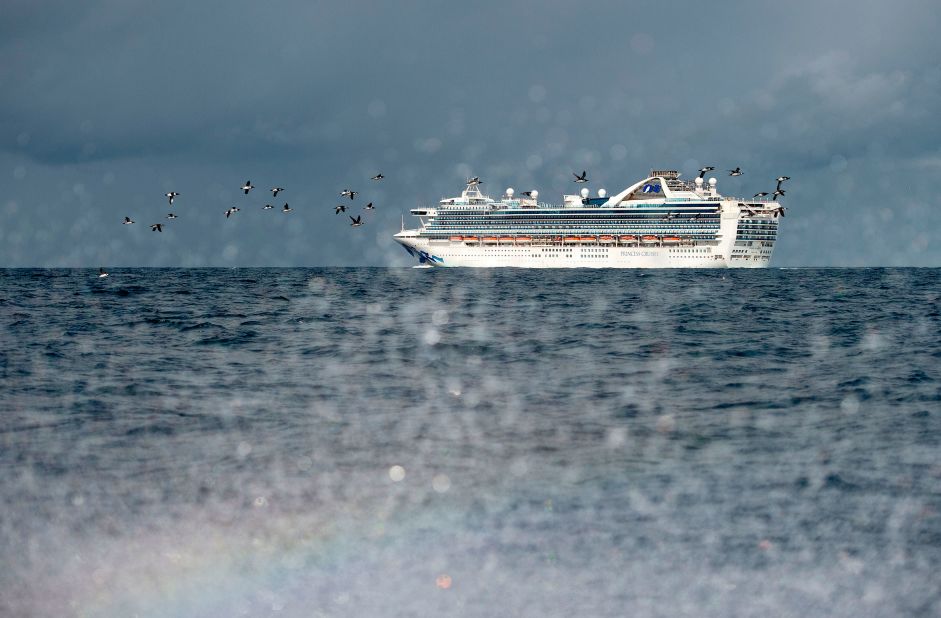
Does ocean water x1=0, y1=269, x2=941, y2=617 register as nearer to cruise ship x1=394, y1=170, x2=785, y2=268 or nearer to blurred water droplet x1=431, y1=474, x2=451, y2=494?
blurred water droplet x1=431, y1=474, x2=451, y2=494

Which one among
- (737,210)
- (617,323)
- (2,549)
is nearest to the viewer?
(2,549)

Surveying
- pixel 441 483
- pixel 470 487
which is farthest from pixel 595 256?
pixel 470 487

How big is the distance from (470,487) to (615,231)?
151 metres

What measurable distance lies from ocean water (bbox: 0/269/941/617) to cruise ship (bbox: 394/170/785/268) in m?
132

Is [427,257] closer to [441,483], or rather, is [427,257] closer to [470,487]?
[441,483]

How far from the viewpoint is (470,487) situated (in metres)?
11.6

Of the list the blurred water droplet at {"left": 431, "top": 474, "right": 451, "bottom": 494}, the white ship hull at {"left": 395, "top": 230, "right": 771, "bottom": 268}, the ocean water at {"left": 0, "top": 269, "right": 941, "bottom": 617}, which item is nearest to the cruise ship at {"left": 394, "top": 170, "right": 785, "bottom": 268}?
the white ship hull at {"left": 395, "top": 230, "right": 771, "bottom": 268}

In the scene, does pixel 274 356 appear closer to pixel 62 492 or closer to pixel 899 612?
pixel 62 492

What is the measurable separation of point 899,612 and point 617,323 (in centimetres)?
3477

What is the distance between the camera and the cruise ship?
517 ft

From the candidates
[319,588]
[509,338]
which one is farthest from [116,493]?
[509,338]

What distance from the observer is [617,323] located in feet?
139

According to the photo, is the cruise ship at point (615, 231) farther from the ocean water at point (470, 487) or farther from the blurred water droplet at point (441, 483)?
the blurred water droplet at point (441, 483)

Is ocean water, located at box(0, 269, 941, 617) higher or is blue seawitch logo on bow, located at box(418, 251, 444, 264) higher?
blue seawitch logo on bow, located at box(418, 251, 444, 264)
